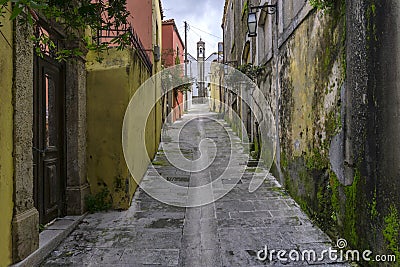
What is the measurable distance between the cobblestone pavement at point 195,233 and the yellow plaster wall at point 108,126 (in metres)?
0.44

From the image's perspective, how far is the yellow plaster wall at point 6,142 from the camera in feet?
9.47

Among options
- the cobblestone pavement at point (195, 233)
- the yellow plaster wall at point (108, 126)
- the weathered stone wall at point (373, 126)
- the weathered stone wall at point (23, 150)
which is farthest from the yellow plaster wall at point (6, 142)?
the weathered stone wall at point (373, 126)

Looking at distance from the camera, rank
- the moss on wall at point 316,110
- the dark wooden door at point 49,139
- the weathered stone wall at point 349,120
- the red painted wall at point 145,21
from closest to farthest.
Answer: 1. the weathered stone wall at point 349,120
2. the moss on wall at point 316,110
3. the dark wooden door at point 49,139
4. the red painted wall at point 145,21

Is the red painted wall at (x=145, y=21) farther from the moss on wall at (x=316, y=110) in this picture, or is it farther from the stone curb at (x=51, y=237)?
the stone curb at (x=51, y=237)

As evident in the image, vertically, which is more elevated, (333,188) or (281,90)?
(281,90)

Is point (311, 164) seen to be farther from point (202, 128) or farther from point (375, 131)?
point (202, 128)

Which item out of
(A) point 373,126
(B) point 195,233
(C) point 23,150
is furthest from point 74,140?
(A) point 373,126

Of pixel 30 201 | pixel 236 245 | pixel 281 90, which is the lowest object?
pixel 236 245

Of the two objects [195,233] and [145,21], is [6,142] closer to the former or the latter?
[195,233]

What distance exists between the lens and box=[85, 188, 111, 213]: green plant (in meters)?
5.06

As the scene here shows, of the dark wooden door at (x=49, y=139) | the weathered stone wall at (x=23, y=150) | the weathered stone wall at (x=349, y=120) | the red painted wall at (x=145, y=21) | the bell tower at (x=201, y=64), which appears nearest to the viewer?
the weathered stone wall at (x=349, y=120)

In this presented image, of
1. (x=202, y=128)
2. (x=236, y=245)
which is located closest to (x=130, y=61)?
(x=236, y=245)

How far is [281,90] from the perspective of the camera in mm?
6555

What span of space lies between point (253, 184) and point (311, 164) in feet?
7.57
